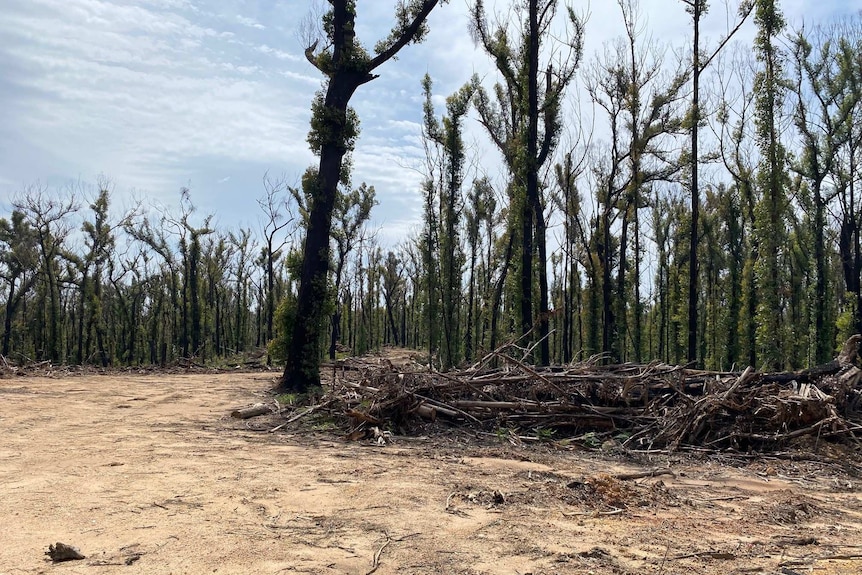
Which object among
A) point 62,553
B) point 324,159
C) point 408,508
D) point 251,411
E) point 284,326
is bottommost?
point 251,411

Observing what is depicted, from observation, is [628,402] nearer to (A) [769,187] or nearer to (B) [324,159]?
(B) [324,159]

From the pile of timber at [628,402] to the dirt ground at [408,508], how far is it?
2.00ft

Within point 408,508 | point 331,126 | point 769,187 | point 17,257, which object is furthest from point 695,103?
point 17,257

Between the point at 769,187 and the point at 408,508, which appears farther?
the point at 769,187

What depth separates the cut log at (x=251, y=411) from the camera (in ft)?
29.6

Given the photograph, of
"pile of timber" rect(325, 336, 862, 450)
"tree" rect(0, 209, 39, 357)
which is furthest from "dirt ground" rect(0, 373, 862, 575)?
"tree" rect(0, 209, 39, 357)

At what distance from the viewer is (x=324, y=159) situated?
12.8 meters

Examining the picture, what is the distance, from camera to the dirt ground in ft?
9.99

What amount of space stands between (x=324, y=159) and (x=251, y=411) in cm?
615

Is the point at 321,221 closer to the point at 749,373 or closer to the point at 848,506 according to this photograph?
the point at 749,373

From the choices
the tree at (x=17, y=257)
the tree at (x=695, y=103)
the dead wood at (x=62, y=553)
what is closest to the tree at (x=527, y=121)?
the tree at (x=695, y=103)

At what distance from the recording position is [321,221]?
12.7m

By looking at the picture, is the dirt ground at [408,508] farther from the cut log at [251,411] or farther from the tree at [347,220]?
the tree at [347,220]

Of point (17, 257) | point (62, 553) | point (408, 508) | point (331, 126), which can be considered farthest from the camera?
point (17, 257)
